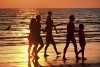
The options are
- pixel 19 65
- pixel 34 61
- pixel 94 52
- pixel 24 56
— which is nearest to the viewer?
pixel 19 65

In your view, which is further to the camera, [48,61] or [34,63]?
[48,61]

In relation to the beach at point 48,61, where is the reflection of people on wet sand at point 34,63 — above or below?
above

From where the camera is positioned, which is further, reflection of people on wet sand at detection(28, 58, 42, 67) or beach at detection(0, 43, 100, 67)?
beach at detection(0, 43, 100, 67)

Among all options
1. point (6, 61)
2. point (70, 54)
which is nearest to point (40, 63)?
point (6, 61)

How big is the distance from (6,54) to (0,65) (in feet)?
9.69

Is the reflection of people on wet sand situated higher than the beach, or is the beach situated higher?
the reflection of people on wet sand

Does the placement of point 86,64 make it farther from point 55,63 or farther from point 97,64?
point 55,63

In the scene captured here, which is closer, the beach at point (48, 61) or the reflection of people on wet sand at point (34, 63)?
the reflection of people on wet sand at point (34, 63)

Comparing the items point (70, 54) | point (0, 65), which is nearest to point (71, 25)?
point (70, 54)

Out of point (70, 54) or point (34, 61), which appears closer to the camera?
point (34, 61)

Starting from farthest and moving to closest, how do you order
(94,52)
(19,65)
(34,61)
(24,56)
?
(94,52) < (24,56) < (34,61) < (19,65)

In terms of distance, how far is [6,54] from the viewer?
1486 cm

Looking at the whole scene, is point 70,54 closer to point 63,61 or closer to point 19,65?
point 63,61

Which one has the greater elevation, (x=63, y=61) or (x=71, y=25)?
(x=71, y=25)
